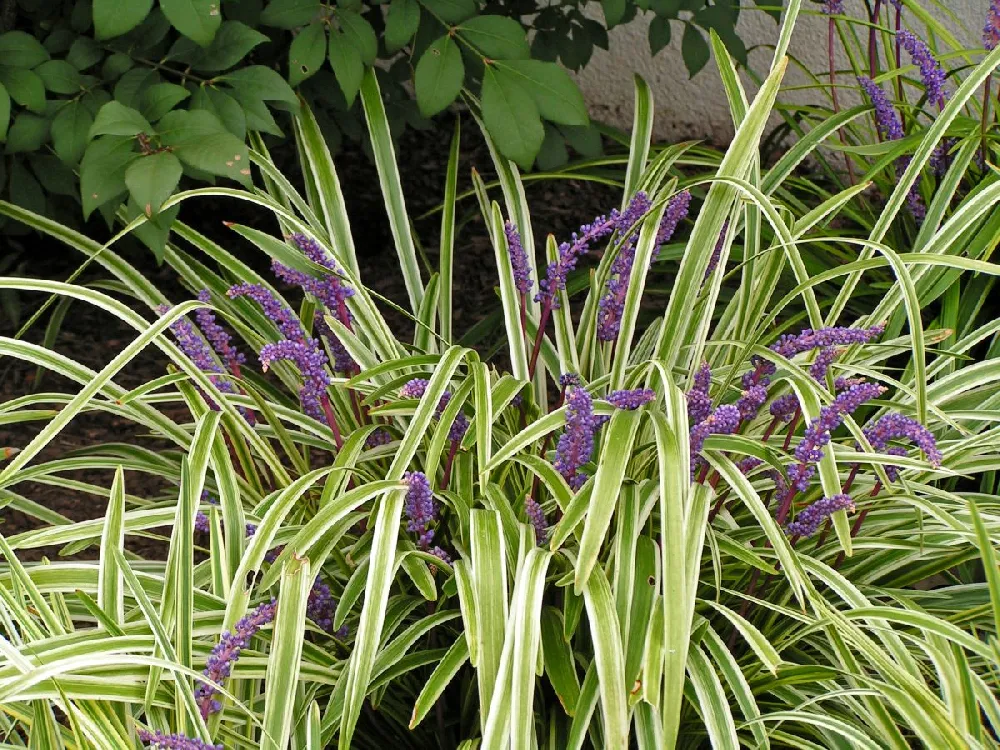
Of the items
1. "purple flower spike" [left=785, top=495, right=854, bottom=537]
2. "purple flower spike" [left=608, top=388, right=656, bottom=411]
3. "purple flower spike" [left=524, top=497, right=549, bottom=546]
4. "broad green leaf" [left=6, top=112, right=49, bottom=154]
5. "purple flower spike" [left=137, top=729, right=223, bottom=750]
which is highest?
"broad green leaf" [left=6, top=112, right=49, bottom=154]

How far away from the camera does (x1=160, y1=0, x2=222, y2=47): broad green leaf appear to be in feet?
4.95

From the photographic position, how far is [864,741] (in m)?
1.25

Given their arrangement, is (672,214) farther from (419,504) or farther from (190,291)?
(190,291)

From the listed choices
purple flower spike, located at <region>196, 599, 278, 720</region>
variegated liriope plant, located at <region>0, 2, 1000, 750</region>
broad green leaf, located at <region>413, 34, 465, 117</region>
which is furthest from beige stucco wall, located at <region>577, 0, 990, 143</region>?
purple flower spike, located at <region>196, 599, 278, 720</region>

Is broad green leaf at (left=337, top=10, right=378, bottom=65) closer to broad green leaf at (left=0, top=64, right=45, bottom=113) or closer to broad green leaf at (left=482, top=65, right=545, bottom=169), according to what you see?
broad green leaf at (left=482, top=65, right=545, bottom=169)

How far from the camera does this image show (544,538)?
1440mm

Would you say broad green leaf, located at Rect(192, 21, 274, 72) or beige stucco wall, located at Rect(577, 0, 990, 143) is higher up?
beige stucco wall, located at Rect(577, 0, 990, 143)

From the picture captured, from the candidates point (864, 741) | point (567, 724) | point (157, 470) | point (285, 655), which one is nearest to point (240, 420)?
point (157, 470)

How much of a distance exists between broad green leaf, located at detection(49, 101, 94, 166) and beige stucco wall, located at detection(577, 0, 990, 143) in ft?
6.77

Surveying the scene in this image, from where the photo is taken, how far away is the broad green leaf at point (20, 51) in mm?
1669

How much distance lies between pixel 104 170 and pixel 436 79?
1.77 feet

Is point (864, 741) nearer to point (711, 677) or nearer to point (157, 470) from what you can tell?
point (711, 677)

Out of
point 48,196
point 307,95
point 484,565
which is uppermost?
point 307,95

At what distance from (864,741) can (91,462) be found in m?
1.19
